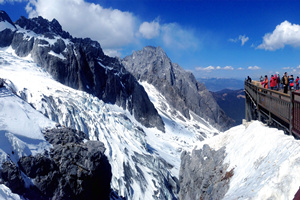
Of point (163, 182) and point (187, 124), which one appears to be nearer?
point (163, 182)

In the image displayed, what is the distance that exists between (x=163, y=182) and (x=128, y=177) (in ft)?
34.5

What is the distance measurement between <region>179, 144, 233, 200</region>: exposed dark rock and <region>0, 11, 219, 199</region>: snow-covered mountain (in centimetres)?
1471

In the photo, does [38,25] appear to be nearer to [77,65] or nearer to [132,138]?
[77,65]

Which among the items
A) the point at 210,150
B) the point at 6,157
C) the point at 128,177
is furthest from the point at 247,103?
the point at 128,177

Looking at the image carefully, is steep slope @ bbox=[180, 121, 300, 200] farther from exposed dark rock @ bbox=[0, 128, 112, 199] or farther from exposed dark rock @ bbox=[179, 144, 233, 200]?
exposed dark rock @ bbox=[0, 128, 112, 199]

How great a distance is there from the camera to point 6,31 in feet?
329

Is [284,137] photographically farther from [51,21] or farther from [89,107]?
[51,21]

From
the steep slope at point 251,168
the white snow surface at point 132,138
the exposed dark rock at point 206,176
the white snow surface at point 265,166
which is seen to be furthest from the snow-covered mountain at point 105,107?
the white snow surface at point 265,166

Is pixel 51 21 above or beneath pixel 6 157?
above

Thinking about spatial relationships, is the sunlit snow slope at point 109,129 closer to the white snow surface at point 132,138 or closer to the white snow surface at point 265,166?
the white snow surface at point 132,138

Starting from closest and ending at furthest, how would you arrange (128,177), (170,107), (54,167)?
(54,167) → (128,177) → (170,107)

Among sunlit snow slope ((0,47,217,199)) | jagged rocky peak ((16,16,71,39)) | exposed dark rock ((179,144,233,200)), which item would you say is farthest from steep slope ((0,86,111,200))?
jagged rocky peak ((16,16,71,39))

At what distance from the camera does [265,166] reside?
8.81 metres

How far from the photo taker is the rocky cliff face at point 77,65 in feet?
287
